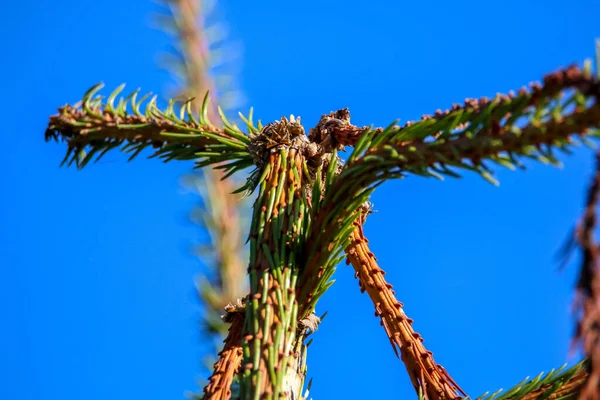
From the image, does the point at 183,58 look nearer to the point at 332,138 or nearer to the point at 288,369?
the point at 332,138

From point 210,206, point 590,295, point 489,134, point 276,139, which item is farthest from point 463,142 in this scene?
point 210,206

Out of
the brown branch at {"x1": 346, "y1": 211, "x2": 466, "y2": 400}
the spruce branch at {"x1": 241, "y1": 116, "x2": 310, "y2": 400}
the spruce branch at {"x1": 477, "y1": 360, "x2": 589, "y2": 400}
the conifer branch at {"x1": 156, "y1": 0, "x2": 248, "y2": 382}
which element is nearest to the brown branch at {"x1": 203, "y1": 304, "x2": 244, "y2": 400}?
→ the spruce branch at {"x1": 241, "y1": 116, "x2": 310, "y2": 400}

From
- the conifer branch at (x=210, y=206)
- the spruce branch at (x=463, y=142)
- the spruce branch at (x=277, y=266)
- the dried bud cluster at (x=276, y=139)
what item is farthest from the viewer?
the conifer branch at (x=210, y=206)

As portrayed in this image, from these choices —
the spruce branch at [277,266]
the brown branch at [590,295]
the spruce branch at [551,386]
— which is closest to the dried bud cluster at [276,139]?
the spruce branch at [277,266]

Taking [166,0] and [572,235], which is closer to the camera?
[572,235]

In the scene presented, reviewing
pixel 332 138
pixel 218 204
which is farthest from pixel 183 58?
pixel 332 138

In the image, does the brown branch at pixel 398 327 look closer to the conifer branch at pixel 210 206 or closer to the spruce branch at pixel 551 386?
the spruce branch at pixel 551 386

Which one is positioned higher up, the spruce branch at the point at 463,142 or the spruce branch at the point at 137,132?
the spruce branch at the point at 137,132
